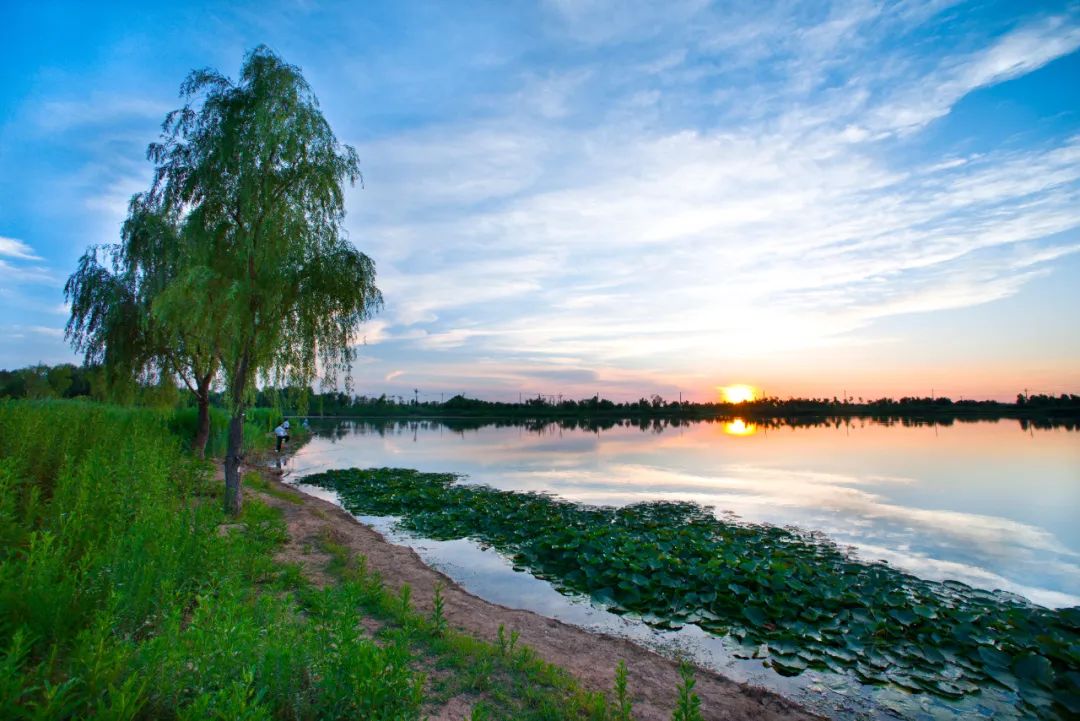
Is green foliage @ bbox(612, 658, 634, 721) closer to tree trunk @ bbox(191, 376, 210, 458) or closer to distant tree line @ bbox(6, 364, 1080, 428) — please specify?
tree trunk @ bbox(191, 376, 210, 458)

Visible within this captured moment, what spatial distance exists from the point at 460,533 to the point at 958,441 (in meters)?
45.8

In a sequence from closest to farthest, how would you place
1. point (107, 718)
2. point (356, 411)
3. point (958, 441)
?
point (107, 718) < point (958, 441) < point (356, 411)

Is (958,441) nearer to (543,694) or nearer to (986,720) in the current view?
(986,720)

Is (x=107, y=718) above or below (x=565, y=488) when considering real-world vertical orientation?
above

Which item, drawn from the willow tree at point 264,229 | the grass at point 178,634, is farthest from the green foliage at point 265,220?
the grass at point 178,634

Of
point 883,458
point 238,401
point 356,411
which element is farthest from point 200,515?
point 356,411

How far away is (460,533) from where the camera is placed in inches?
574

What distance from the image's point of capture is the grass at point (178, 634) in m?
2.97

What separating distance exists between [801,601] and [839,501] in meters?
12.3

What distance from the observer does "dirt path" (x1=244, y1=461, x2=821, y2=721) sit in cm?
573

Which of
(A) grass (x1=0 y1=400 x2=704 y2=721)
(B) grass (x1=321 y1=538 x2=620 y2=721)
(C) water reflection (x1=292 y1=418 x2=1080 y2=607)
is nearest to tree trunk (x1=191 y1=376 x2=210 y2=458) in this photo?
(C) water reflection (x1=292 y1=418 x2=1080 y2=607)

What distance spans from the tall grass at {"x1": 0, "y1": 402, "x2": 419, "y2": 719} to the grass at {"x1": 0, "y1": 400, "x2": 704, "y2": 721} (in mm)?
14

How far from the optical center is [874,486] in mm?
21922

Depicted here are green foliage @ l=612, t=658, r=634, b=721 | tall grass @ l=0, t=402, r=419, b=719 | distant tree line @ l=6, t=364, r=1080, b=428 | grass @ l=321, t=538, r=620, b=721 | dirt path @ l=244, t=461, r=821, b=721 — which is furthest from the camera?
distant tree line @ l=6, t=364, r=1080, b=428
